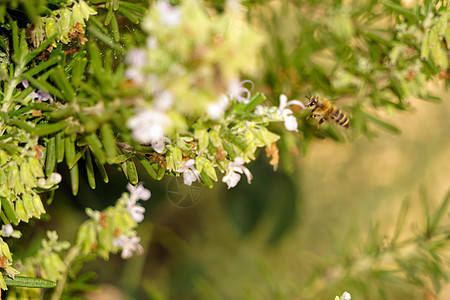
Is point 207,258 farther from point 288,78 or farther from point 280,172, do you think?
point 288,78

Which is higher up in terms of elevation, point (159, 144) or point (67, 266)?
point (159, 144)

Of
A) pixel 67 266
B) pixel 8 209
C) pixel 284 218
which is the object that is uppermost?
pixel 8 209

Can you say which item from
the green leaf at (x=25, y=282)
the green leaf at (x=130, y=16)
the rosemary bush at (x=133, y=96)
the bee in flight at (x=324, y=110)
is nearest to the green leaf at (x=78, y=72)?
the rosemary bush at (x=133, y=96)

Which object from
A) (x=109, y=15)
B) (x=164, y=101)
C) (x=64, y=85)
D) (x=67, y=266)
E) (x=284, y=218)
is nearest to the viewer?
(x=164, y=101)

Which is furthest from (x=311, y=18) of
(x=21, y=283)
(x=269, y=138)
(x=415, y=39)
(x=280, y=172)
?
(x=21, y=283)

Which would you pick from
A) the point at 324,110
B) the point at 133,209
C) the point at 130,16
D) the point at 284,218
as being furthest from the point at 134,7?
the point at 284,218

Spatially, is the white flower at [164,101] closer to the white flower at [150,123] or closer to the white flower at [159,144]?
the white flower at [150,123]

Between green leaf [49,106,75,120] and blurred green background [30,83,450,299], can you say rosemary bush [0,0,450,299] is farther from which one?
blurred green background [30,83,450,299]

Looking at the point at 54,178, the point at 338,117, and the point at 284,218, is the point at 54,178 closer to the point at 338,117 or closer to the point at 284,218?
the point at 338,117

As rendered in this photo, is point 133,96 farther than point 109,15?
No

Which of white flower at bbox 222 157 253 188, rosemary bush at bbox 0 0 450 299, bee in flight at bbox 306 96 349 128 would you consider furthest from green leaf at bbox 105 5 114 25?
bee in flight at bbox 306 96 349 128
